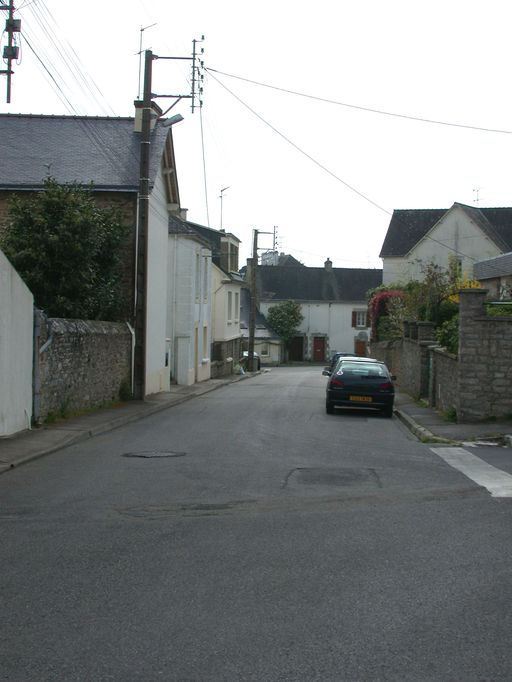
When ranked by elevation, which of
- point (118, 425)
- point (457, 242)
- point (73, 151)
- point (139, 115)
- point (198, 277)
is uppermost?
point (139, 115)

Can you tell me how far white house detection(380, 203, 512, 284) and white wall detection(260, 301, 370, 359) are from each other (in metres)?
16.7

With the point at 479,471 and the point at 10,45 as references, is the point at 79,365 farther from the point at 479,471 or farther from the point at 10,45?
the point at 479,471

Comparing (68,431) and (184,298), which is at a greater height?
(184,298)

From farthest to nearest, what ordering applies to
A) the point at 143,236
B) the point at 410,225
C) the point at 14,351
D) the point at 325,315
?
the point at 325,315
the point at 410,225
the point at 143,236
the point at 14,351

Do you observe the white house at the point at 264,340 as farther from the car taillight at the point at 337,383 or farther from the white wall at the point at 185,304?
the car taillight at the point at 337,383

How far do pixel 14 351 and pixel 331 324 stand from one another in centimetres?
6507

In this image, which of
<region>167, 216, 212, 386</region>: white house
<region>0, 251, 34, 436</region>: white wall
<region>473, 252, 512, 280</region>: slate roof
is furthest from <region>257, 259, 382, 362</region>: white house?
<region>0, 251, 34, 436</region>: white wall

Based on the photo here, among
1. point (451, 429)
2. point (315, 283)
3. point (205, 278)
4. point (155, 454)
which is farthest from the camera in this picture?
point (315, 283)

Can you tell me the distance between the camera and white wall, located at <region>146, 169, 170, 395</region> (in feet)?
91.1

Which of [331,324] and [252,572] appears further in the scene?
[331,324]

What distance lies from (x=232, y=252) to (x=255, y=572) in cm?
4962

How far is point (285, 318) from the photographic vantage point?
75.7 metres

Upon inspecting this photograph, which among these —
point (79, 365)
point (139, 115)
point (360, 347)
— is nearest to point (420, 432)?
point (79, 365)

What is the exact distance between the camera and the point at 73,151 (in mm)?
26531
